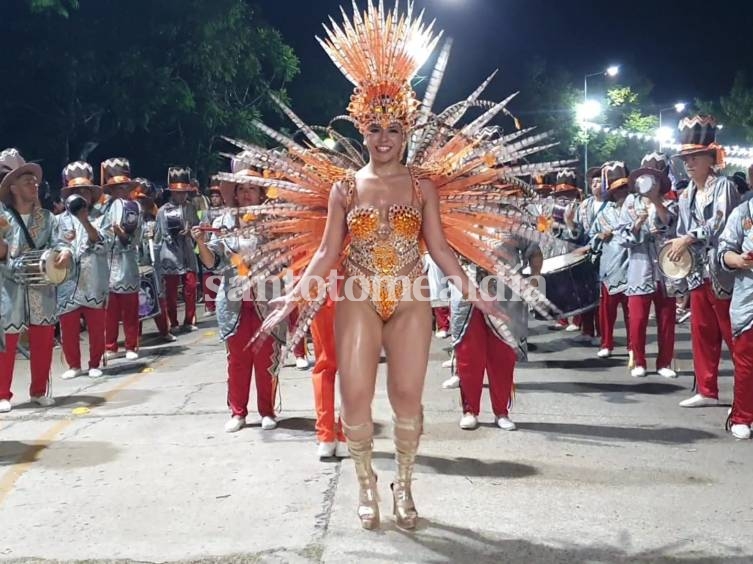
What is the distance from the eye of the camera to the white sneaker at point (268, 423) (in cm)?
577

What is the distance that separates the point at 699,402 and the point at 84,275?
613 cm

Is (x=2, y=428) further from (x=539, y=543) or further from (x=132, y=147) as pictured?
(x=132, y=147)

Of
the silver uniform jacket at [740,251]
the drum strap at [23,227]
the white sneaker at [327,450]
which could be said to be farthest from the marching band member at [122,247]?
the silver uniform jacket at [740,251]

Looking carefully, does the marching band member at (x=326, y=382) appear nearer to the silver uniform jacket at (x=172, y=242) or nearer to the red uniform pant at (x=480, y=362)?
the red uniform pant at (x=480, y=362)

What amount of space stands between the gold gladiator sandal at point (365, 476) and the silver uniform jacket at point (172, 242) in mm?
7430

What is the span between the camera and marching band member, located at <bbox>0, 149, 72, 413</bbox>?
645cm

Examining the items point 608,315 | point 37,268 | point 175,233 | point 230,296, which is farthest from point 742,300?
point 175,233

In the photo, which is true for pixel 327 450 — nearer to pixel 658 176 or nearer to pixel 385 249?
pixel 385 249

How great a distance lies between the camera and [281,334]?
226 inches

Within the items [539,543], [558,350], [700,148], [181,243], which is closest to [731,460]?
[539,543]

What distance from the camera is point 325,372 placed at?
4945 mm

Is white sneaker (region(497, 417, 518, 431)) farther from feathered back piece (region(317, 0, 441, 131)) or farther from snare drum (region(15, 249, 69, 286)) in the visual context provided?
snare drum (region(15, 249, 69, 286))

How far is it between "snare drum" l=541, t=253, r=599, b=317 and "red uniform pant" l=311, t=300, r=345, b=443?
4.43 m

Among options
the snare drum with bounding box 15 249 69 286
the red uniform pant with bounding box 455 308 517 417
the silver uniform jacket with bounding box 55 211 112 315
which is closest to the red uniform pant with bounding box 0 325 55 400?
the snare drum with bounding box 15 249 69 286
